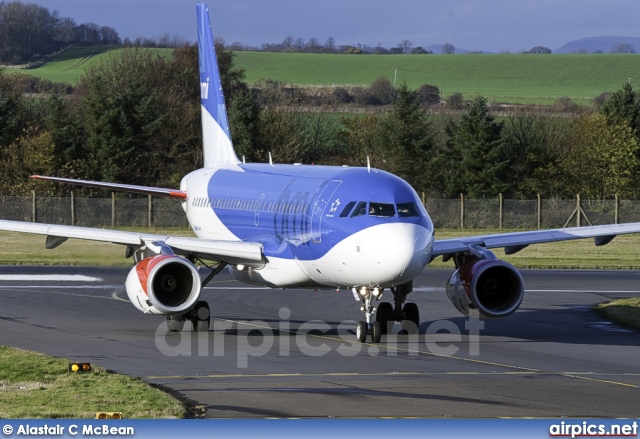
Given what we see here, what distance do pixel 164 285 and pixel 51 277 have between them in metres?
15.1

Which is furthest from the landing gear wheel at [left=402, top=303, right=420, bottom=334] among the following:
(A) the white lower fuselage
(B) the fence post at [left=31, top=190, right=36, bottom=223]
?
(B) the fence post at [left=31, top=190, right=36, bottom=223]

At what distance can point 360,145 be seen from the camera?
83500 mm

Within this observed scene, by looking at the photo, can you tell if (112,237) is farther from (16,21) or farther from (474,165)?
(16,21)

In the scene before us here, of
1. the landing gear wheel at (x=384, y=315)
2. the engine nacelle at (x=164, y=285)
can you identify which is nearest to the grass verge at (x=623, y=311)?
the landing gear wheel at (x=384, y=315)

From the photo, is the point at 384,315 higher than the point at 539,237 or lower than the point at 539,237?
lower

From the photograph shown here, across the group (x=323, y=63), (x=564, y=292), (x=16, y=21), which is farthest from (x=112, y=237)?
(x=16, y=21)

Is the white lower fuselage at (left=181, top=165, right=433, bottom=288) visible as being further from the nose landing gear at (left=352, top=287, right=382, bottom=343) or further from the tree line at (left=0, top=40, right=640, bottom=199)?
the tree line at (left=0, top=40, right=640, bottom=199)

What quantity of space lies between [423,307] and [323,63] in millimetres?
117723

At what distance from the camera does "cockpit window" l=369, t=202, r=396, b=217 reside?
2442 centimetres

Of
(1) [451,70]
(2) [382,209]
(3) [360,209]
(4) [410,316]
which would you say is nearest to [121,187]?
(4) [410,316]

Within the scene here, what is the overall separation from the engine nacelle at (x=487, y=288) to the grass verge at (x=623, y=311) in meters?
4.27

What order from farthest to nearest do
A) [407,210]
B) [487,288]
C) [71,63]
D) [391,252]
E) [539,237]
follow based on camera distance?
[71,63] < [539,237] < [487,288] < [407,210] < [391,252]

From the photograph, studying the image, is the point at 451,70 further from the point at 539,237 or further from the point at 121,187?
the point at 539,237

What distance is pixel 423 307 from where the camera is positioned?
3369 cm
